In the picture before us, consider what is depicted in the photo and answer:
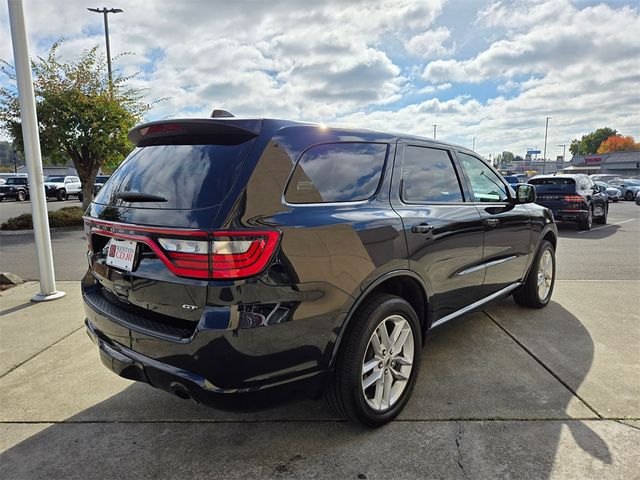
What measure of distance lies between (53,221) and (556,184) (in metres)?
14.4

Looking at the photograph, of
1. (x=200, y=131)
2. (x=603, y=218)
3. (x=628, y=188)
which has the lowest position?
(x=603, y=218)

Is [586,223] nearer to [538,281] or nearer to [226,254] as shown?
[538,281]

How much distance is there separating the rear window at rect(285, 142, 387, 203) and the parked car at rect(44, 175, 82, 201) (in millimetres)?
30536

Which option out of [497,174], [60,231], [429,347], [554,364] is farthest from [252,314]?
[60,231]

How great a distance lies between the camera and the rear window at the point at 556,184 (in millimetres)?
12409

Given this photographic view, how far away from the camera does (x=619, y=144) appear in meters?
110

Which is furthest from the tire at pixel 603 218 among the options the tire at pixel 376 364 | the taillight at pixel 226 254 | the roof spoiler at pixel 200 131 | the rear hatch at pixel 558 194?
the taillight at pixel 226 254

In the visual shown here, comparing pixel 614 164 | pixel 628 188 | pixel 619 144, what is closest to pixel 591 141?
pixel 619 144

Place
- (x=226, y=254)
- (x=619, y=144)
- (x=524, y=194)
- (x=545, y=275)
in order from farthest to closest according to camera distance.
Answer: (x=619, y=144) → (x=545, y=275) → (x=524, y=194) → (x=226, y=254)

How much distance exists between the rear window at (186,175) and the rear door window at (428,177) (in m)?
1.26

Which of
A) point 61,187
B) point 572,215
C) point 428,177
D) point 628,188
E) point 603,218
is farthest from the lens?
point 61,187

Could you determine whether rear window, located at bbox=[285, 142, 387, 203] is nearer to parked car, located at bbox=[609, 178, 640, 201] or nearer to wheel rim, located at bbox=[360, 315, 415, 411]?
wheel rim, located at bbox=[360, 315, 415, 411]

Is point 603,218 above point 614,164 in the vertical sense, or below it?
below

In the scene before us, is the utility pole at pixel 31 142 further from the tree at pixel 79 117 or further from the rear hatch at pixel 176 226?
the tree at pixel 79 117
